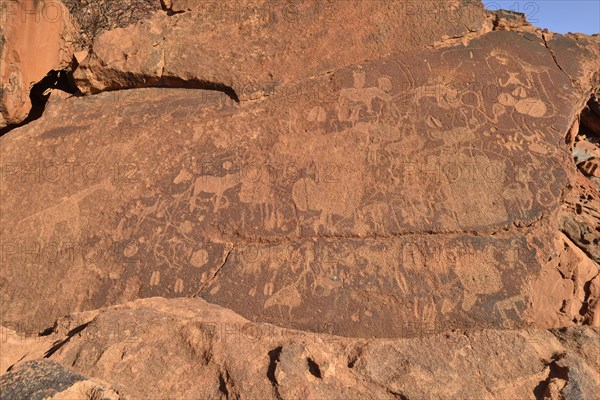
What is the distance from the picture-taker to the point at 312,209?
9.64 feet

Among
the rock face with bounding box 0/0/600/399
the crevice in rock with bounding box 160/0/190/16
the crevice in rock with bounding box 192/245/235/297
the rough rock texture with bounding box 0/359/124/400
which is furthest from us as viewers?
the crevice in rock with bounding box 160/0/190/16

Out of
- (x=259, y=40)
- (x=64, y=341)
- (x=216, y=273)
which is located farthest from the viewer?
(x=259, y=40)

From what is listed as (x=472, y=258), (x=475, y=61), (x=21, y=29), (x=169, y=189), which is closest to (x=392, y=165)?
(x=472, y=258)

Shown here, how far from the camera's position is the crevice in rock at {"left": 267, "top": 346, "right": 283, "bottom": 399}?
6.55ft

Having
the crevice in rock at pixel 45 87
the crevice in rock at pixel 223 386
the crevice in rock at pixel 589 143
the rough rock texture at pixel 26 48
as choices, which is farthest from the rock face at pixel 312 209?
the crevice in rock at pixel 589 143

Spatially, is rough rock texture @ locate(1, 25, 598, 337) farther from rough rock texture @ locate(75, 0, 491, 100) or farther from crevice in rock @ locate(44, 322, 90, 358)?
crevice in rock @ locate(44, 322, 90, 358)

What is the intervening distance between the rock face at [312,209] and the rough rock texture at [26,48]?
27 cm

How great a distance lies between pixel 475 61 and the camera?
320 centimetres

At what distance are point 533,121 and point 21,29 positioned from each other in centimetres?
366

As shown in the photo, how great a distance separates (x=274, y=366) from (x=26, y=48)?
3282 mm

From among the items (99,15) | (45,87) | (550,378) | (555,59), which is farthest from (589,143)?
(45,87)

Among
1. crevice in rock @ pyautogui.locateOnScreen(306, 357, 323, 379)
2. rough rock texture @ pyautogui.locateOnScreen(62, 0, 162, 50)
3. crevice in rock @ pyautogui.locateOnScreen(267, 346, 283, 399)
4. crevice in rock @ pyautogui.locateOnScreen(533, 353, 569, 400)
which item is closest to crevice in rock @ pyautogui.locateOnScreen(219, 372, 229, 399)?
crevice in rock @ pyautogui.locateOnScreen(267, 346, 283, 399)

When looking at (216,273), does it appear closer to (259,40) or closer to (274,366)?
(274,366)

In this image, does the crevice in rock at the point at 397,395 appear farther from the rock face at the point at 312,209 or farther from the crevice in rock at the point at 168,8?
the crevice in rock at the point at 168,8
